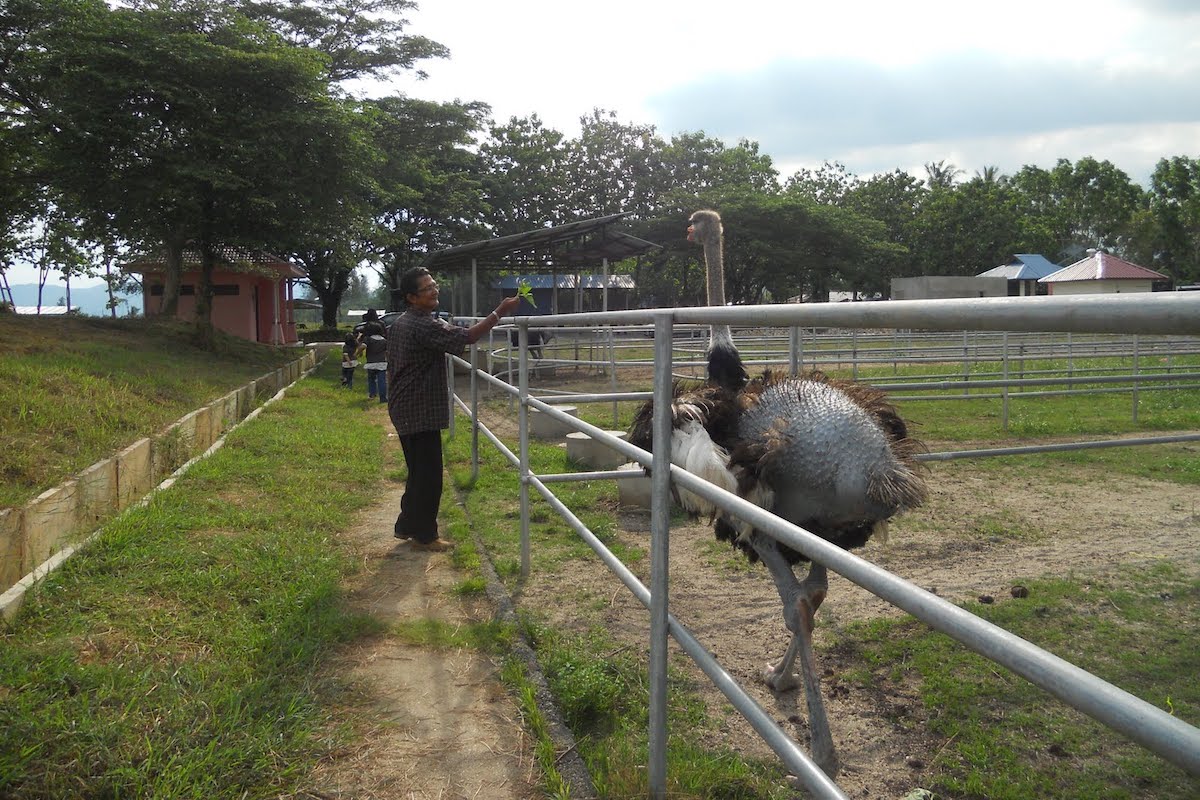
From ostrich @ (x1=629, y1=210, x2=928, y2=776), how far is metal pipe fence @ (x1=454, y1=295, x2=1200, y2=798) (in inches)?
14.0

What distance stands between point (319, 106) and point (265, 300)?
543 inches

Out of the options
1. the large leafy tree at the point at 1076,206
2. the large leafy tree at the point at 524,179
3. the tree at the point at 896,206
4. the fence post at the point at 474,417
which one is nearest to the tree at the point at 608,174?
the large leafy tree at the point at 524,179

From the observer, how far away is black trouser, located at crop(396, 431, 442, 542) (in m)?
4.69

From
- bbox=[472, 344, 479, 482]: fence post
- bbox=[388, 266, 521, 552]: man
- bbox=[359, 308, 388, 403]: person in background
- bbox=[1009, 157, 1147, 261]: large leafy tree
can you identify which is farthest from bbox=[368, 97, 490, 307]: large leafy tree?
bbox=[1009, 157, 1147, 261]: large leafy tree

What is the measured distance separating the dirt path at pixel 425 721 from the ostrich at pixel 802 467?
2.88ft

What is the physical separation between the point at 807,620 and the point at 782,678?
21.1 inches

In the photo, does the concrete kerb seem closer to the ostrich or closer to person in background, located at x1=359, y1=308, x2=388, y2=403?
the ostrich

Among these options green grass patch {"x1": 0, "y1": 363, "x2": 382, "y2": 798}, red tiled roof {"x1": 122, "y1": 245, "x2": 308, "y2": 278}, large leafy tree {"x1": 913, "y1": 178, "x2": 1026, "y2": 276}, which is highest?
large leafy tree {"x1": 913, "y1": 178, "x2": 1026, "y2": 276}

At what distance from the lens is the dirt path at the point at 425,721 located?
7.95 ft

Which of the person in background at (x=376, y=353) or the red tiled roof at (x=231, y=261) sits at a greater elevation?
the red tiled roof at (x=231, y=261)

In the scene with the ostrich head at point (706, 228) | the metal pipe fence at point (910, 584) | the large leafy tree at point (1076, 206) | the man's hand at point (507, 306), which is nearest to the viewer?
the metal pipe fence at point (910, 584)

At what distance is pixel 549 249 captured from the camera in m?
17.5

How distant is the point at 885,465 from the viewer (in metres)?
2.51

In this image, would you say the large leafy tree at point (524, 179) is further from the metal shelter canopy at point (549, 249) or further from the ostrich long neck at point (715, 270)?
the ostrich long neck at point (715, 270)
